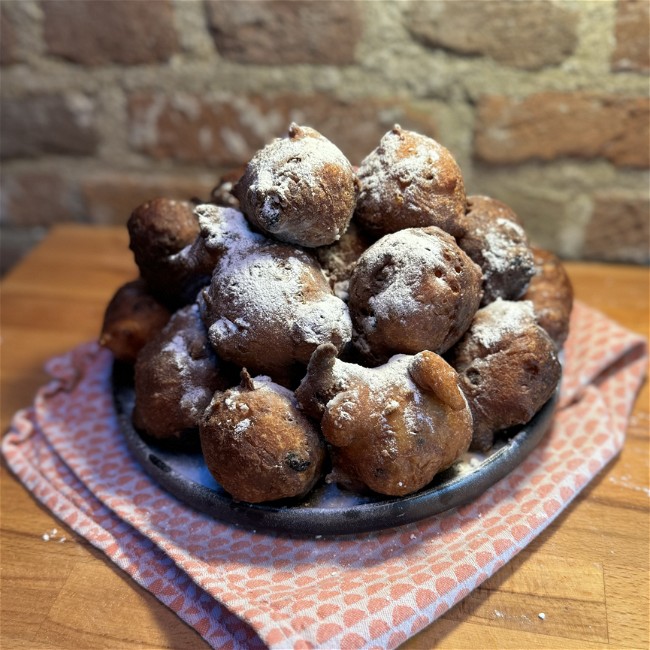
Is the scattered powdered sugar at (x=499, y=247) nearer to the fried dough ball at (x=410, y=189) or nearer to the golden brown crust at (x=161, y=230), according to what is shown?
the fried dough ball at (x=410, y=189)

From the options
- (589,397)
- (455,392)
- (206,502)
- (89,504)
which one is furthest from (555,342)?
(89,504)

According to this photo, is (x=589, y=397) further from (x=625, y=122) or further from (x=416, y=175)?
(x=625, y=122)

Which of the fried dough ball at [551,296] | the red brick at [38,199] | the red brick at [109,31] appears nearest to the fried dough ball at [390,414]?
the fried dough ball at [551,296]

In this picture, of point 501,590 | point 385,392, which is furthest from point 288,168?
point 501,590

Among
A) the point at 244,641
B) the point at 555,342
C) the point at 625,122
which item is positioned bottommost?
the point at 244,641

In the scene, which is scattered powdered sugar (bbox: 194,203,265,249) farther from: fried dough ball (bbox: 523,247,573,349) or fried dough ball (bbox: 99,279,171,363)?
fried dough ball (bbox: 523,247,573,349)

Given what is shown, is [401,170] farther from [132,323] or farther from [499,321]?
[132,323]
